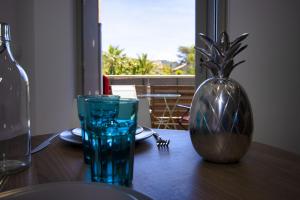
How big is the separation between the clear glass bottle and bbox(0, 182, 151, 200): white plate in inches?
10.9

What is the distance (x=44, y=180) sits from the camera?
25.4 inches

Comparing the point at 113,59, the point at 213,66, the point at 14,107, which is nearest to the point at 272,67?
the point at 213,66

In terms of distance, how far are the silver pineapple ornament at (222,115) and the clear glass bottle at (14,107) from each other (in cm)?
41

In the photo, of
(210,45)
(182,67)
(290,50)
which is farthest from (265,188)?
(182,67)

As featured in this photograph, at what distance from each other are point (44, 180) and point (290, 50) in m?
2.81

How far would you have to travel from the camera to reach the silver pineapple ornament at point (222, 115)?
0.78 m

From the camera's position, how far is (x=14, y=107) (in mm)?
783

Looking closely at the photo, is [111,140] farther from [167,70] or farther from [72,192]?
[167,70]

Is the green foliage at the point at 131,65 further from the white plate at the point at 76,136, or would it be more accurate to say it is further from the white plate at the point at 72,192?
the white plate at the point at 72,192

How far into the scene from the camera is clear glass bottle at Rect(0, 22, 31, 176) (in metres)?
0.76

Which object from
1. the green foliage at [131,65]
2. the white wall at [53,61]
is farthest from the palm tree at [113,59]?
the white wall at [53,61]

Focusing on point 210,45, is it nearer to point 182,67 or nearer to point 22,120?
point 22,120

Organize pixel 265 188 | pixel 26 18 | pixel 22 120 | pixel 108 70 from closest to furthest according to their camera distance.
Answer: pixel 265 188, pixel 22 120, pixel 26 18, pixel 108 70

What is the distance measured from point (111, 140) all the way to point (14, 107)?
0.31 metres
